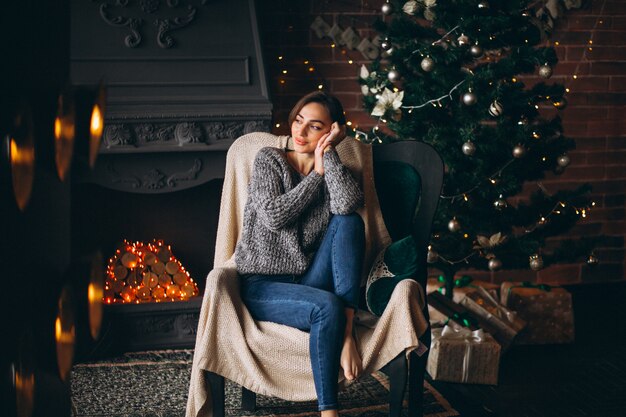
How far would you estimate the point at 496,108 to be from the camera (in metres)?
3.21

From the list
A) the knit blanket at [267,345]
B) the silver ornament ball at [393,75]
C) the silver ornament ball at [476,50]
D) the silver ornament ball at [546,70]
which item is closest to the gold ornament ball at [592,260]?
the silver ornament ball at [546,70]

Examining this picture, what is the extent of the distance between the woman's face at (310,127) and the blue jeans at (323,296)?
325 mm

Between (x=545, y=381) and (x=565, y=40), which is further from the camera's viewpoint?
(x=565, y=40)

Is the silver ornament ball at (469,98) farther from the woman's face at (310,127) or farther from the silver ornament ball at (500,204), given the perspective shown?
the woman's face at (310,127)

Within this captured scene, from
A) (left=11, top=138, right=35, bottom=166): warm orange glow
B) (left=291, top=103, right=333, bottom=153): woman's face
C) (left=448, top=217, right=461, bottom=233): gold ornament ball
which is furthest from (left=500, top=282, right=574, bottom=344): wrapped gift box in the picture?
(left=11, top=138, right=35, bottom=166): warm orange glow

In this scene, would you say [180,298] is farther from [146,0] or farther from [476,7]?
[476,7]

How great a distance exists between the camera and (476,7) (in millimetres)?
3229

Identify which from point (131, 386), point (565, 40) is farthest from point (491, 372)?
point (565, 40)

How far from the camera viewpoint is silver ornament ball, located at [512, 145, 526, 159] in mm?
3229

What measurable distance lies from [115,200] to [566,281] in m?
2.65

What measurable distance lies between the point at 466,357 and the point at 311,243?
979mm

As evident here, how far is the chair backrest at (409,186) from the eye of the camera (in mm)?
2697

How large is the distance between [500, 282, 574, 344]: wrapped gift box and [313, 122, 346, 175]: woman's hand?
1543 mm

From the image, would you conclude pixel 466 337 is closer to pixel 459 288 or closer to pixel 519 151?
pixel 459 288
